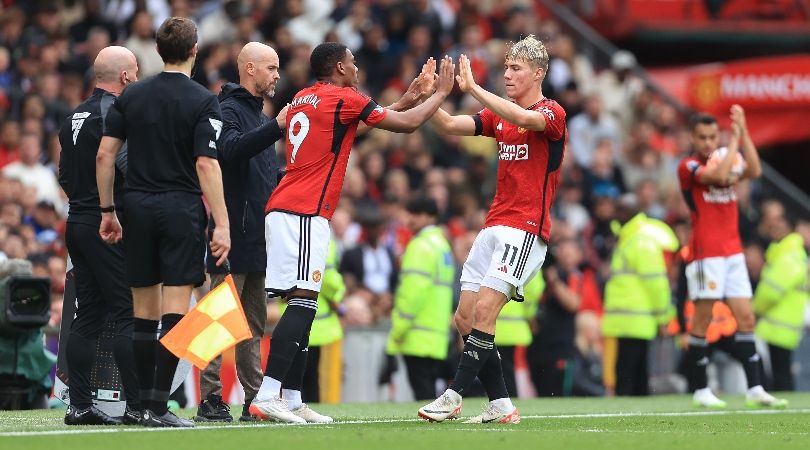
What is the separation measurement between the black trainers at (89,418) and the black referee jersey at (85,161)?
118cm

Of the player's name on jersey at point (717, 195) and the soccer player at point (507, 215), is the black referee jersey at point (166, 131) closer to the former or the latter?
the soccer player at point (507, 215)

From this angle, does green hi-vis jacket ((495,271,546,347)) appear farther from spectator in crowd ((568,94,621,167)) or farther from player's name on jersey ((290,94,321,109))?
spectator in crowd ((568,94,621,167))

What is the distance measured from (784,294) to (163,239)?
35.7 feet

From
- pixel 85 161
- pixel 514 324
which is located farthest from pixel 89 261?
pixel 514 324

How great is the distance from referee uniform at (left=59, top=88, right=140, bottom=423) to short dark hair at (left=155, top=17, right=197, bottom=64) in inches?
34.5

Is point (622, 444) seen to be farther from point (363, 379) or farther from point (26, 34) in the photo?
point (26, 34)

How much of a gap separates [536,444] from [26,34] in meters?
11.8

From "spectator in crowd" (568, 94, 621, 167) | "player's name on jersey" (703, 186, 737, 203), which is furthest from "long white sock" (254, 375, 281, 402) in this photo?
"spectator in crowd" (568, 94, 621, 167)

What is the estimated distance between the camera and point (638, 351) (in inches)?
667

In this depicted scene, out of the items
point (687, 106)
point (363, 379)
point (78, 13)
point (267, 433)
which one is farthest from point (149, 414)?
point (687, 106)

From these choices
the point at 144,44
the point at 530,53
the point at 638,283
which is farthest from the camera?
the point at 144,44

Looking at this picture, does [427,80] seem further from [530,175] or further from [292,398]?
[292,398]

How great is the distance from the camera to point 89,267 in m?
9.88

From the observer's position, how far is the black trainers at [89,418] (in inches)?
385
